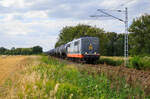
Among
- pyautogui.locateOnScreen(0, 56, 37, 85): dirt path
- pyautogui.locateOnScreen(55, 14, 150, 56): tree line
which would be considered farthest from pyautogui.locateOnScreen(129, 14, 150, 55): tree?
pyautogui.locateOnScreen(0, 56, 37, 85): dirt path

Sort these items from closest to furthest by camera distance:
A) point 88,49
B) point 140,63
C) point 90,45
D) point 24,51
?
point 140,63 → point 88,49 → point 90,45 → point 24,51

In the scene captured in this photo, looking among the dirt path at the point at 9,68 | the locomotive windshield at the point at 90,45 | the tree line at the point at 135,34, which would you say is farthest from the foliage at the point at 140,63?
the tree line at the point at 135,34

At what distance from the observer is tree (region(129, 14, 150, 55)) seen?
182 feet

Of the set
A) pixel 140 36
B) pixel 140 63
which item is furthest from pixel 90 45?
pixel 140 36

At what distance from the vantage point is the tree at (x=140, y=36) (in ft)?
182

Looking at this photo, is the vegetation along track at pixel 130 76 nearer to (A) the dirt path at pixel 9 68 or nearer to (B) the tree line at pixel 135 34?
(A) the dirt path at pixel 9 68

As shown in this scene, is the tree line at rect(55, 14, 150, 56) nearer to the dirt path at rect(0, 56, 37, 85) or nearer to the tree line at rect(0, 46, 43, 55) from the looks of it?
the dirt path at rect(0, 56, 37, 85)

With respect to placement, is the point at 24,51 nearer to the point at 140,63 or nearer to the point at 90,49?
the point at 90,49

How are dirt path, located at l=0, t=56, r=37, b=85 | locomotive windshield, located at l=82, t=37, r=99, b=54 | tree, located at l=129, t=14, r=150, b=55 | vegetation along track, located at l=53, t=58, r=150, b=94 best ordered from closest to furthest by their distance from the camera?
1. vegetation along track, located at l=53, t=58, r=150, b=94
2. dirt path, located at l=0, t=56, r=37, b=85
3. locomotive windshield, located at l=82, t=37, r=99, b=54
4. tree, located at l=129, t=14, r=150, b=55

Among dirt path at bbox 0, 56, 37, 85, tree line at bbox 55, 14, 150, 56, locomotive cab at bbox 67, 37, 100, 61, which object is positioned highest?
tree line at bbox 55, 14, 150, 56

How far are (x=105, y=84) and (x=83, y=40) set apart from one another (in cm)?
1744

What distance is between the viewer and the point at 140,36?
5772 cm

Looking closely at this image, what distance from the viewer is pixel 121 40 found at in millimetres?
79312

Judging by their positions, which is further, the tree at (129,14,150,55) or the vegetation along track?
the tree at (129,14,150,55)
